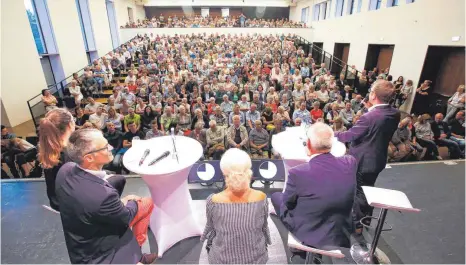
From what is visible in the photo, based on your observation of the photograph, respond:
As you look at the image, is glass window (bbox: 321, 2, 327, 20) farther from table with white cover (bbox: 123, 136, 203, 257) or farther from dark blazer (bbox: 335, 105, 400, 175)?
table with white cover (bbox: 123, 136, 203, 257)

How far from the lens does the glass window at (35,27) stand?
20.9ft

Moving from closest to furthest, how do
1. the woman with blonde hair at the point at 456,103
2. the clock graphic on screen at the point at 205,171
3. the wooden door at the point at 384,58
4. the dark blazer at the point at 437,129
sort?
1. the clock graphic on screen at the point at 205,171
2. the dark blazer at the point at 437,129
3. the woman with blonde hair at the point at 456,103
4. the wooden door at the point at 384,58

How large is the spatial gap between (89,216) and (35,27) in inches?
317

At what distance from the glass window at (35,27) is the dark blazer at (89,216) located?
764 cm

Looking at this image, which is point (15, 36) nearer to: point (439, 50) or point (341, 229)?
point (341, 229)

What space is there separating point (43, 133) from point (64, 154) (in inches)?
7.6

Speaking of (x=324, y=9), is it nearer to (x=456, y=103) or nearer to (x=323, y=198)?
(x=456, y=103)

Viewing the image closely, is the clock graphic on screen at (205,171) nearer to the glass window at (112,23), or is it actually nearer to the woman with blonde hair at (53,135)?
the woman with blonde hair at (53,135)

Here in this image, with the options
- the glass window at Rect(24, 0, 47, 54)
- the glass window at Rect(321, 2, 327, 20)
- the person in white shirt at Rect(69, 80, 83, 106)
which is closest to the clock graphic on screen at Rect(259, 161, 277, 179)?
the person in white shirt at Rect(69, 80, 83, 106)

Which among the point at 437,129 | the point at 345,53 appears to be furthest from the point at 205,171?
the point at 345,53

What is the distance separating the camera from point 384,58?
7.53 m

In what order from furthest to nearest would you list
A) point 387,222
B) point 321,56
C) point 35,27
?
1. point 321,56
2. point 35,27
3. point 387,222

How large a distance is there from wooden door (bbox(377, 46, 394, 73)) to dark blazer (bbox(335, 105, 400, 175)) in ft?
22.0

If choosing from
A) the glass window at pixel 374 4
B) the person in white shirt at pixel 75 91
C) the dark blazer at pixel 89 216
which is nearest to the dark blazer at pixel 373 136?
the dark blazer at pixel 89 216
